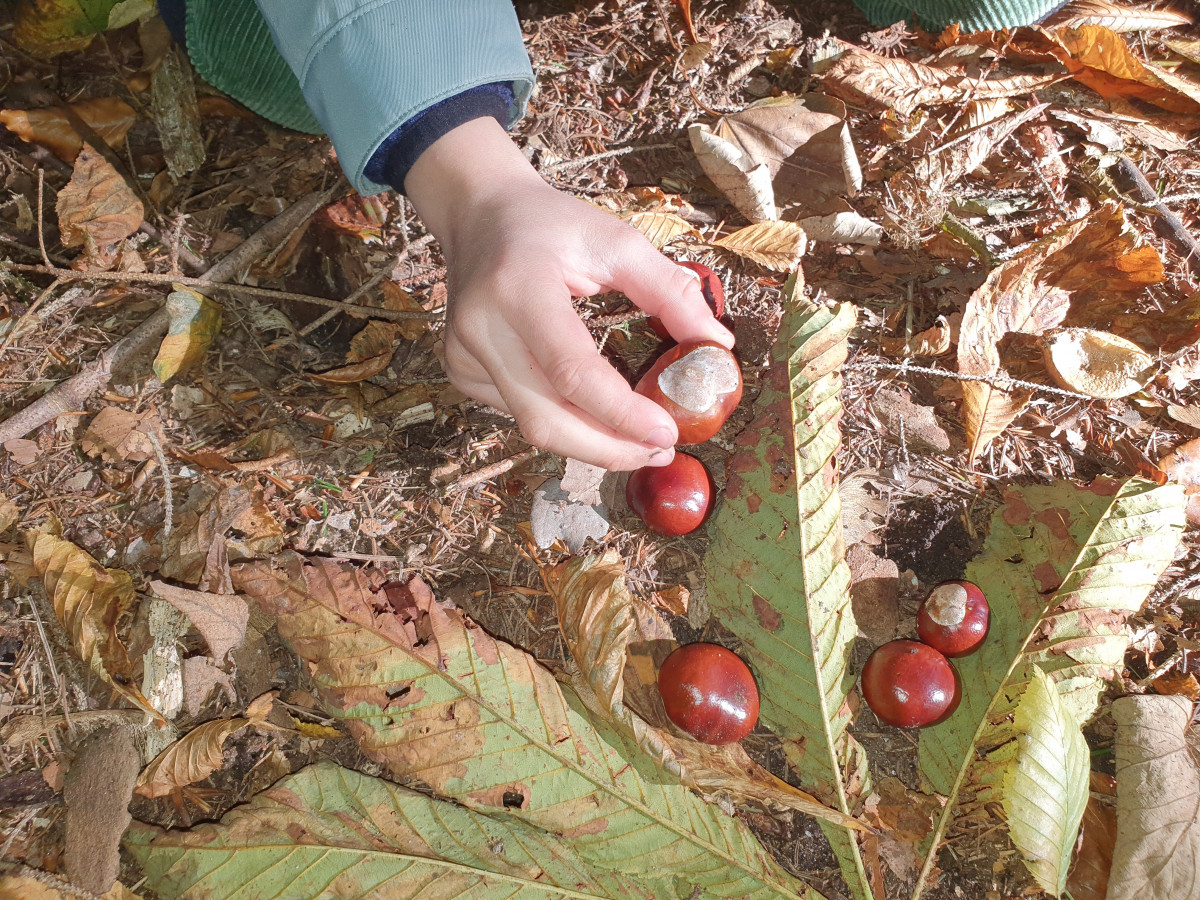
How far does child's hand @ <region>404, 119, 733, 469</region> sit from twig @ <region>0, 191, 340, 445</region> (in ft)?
2.97

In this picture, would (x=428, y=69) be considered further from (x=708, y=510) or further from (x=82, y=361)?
(x=82, y=361)

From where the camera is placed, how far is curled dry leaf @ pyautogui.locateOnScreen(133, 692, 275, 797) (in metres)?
1.90

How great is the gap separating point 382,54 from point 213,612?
145cm

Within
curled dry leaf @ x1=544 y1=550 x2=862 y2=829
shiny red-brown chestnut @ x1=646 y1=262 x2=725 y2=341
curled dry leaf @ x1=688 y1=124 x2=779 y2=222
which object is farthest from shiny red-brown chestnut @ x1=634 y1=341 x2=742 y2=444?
curled dry leaf @ x1=688 y1=124 x2=779 y2=222

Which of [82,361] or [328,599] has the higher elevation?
[82,361]

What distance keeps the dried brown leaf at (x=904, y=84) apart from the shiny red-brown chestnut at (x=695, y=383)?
3.83 ft

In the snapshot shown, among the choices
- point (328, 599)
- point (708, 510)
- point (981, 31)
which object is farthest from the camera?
point (981, 31)

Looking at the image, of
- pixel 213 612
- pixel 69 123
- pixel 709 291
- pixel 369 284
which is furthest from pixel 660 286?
pixel 69 123

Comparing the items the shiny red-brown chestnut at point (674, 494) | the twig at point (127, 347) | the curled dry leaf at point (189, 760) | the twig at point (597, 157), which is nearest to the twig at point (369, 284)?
the twig at point (127, 347)

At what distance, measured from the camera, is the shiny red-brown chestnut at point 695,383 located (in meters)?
1.79

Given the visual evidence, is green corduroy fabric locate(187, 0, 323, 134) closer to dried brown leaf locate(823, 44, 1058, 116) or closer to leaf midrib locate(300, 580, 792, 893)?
leaf midrib locate(300, 580, 792, 893)

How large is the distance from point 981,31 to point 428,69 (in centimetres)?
191

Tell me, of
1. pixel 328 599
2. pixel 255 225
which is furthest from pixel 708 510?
pixel 255 225

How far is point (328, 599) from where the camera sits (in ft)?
5.99
